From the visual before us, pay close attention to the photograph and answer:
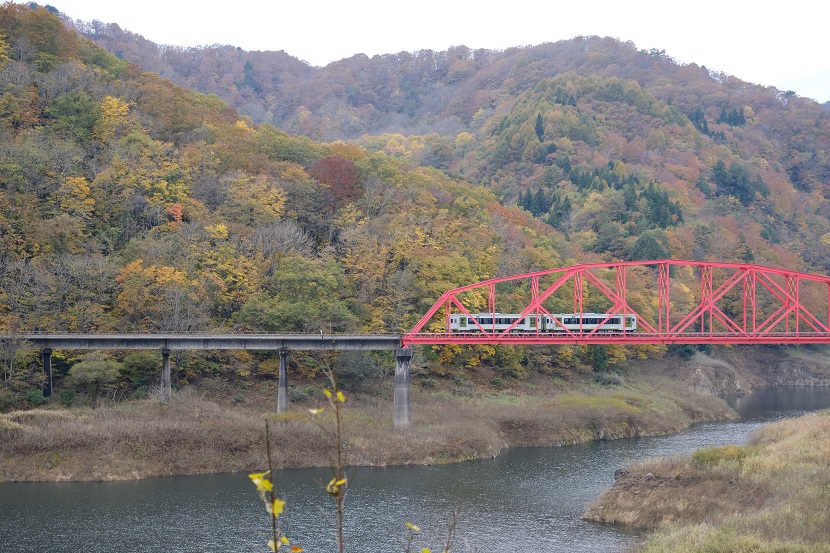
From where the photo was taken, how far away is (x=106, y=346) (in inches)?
2489

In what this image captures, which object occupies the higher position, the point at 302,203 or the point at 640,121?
the point at 640,121

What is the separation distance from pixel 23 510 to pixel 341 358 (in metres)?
29.0

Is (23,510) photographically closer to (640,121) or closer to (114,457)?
(114,457)

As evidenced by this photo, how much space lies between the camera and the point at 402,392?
210 ft

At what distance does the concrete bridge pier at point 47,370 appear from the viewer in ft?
204

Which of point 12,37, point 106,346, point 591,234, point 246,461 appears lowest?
point 246,461

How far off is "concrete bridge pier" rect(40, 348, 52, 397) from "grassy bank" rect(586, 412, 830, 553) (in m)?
35.1

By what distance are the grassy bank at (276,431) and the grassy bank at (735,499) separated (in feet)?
52.4

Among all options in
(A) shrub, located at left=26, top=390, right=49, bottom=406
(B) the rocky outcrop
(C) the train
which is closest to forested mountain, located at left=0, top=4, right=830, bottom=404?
(A) shrub, located at left=26, top=390, right=49, bottom=406

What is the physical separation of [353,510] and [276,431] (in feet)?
50.8

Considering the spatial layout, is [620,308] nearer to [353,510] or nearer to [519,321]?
[519,321]

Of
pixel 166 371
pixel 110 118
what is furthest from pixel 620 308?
pixel 110 118

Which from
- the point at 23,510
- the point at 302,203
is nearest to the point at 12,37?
the point at 302,203

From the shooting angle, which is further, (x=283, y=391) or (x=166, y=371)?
(x=283, y=391)
